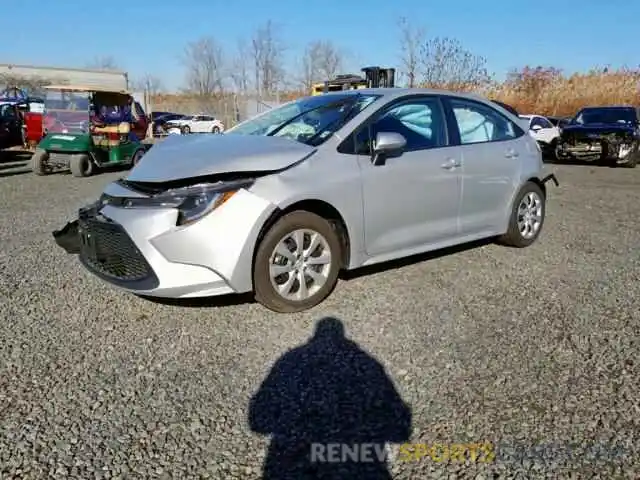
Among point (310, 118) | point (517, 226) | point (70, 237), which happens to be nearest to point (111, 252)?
point (70, 237)

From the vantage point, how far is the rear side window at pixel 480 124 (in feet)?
15.7

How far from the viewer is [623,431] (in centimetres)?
244

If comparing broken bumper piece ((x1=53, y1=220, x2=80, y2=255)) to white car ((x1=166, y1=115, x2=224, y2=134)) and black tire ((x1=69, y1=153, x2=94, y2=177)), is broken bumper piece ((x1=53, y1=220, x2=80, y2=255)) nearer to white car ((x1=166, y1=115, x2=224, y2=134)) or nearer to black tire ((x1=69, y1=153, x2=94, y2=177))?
black tire ((x1=69, y1=153, x2=94, y2=177))

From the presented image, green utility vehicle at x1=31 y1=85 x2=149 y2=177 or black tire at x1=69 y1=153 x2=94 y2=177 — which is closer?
black tire at x1=69 y1=153 x2=94 y2=177

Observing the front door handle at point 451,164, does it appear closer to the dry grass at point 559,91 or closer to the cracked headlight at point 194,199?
the cracked headlight at point 194,199

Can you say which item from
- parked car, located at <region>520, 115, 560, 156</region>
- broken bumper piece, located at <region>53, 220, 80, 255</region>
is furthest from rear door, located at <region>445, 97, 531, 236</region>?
parked car, located at <region>520, 115, 560, 156</region>

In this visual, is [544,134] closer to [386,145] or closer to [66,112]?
[66,112]

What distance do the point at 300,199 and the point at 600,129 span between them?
13.7 meters

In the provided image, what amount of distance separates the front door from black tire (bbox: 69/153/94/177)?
9.50 m

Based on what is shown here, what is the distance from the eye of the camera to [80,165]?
38.7ft

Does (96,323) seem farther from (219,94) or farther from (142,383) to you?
(219,94)

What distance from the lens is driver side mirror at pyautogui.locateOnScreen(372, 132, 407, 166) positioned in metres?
3.91

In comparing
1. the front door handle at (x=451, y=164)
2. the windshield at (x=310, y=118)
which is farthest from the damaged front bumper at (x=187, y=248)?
the front door handle at (x=451, y=164)

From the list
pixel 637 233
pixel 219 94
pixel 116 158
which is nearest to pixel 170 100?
pixel 219 94
